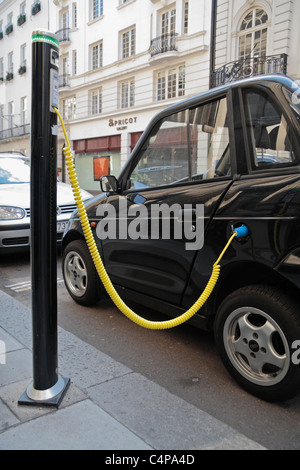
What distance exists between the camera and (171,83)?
20.9m

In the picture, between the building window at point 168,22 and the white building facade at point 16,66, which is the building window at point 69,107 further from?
the building window at point 168,22

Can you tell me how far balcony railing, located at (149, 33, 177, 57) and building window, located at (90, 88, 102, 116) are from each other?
598 cm

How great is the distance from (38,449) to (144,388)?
0.83 meters

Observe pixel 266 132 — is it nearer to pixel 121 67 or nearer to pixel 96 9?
pixel 121 67

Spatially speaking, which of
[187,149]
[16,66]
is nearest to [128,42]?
[16,66]

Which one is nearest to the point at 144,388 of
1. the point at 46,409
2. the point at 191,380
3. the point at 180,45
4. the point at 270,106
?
the point at 191,380

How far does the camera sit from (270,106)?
241 cm

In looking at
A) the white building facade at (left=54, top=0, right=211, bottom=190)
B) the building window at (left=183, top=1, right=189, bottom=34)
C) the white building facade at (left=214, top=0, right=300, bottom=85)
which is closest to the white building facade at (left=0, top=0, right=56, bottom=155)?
the white building facade at (left=54, top=0, right=211, bottom=190)

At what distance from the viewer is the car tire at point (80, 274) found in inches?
158

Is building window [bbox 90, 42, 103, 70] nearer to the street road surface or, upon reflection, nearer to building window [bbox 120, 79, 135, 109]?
building window [bbox 120, 79, 135, 109]

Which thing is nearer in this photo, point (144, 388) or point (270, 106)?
point (270, 106)

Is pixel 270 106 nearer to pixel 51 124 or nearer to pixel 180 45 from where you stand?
pixel 51 124

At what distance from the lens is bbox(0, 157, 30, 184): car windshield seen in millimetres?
7137

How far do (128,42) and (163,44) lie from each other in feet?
11.8
